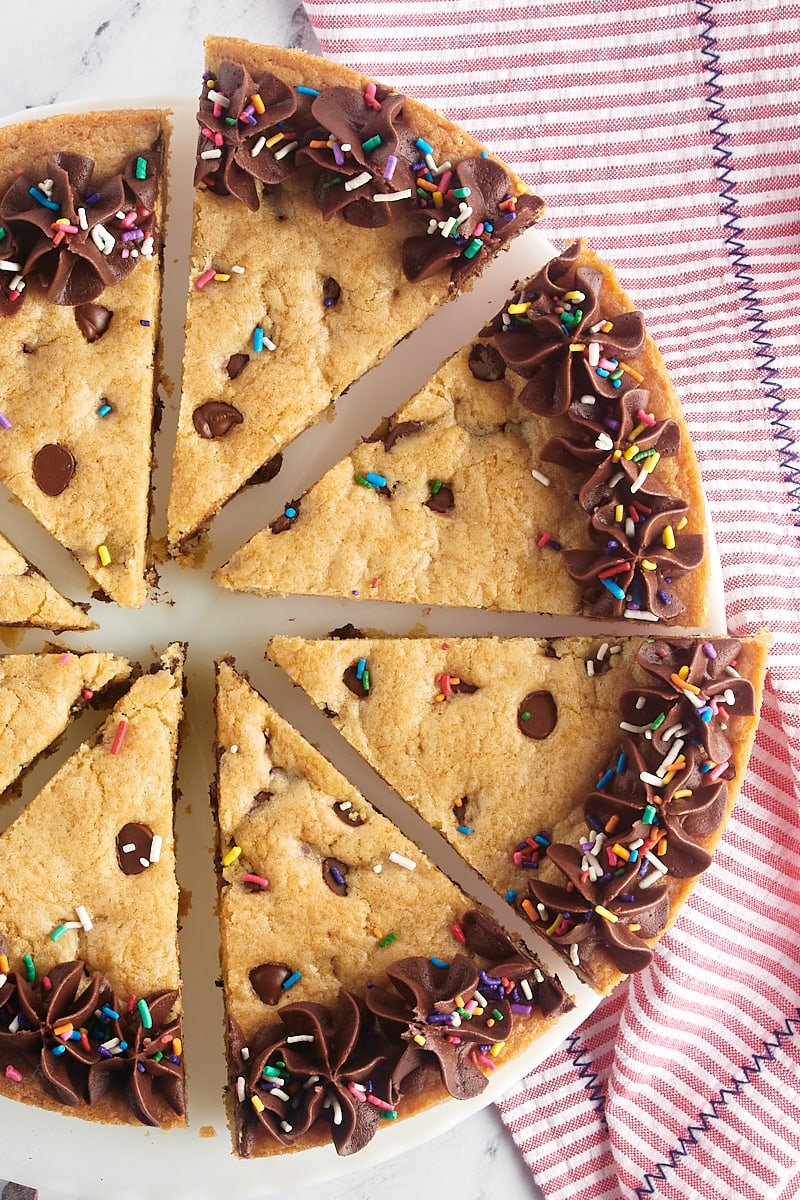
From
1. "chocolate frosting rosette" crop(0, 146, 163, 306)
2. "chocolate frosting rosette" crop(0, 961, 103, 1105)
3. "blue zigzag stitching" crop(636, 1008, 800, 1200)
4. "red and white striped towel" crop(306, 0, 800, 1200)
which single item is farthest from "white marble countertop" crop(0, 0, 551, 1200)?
"chocolate frosting rosette" crop(0, 961, 103, 1105)

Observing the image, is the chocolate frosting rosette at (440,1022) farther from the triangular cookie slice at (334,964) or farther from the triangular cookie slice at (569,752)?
the triangular cookie slice at (569,752)

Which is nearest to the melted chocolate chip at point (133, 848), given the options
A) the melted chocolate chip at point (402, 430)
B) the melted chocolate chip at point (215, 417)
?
the melted chocolate chip at point (215, 417)

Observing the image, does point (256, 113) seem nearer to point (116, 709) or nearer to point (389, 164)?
point (389, 164)

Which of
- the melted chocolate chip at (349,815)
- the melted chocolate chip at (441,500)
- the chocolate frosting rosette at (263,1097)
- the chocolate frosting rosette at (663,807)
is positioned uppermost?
the melted chocolate chip at (441,500)

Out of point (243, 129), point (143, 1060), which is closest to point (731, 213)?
point (243, 129)

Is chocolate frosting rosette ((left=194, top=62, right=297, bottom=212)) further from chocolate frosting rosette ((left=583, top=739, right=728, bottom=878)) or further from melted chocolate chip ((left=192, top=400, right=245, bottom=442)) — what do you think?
chocolate frosting rosette ((left=583, top=739, right=728, bottom=878))

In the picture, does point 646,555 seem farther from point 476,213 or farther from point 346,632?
point 476,213
